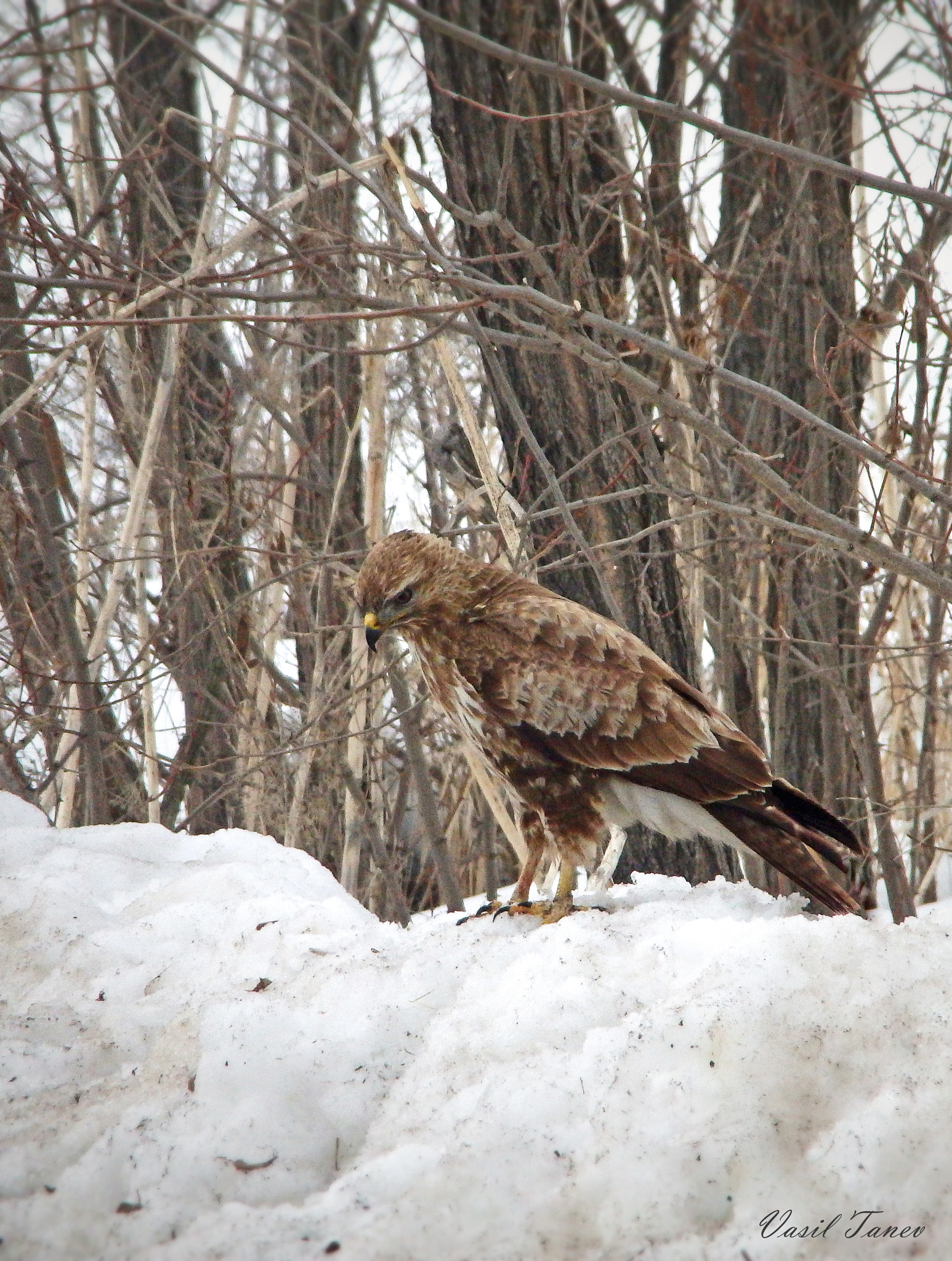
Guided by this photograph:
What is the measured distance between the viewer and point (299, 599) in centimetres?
514

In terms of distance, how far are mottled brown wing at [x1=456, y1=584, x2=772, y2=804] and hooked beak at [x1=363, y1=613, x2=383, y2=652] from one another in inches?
13.7

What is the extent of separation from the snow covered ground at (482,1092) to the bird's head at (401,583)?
3.71ft

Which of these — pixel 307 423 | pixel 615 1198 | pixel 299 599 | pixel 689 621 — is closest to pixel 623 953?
pixel 615 1198

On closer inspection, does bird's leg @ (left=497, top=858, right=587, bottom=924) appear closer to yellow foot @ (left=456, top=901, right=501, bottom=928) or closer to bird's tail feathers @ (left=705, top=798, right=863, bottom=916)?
yellow foot @ (left=456, top=901, right=501, bottom=928)

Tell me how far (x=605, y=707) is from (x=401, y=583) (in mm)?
763

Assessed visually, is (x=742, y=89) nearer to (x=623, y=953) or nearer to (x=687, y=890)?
(x=687, y=890)

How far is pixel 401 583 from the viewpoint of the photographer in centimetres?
342

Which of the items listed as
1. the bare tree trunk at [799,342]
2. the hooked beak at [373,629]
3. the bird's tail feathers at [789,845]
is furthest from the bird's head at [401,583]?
the bare tree trunk at [799,342]

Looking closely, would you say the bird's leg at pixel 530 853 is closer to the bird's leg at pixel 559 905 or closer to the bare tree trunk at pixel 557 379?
the bird's leg at pixel 559 905

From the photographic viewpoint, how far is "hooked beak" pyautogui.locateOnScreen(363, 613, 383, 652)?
3.45m

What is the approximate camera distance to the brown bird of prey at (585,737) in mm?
3066

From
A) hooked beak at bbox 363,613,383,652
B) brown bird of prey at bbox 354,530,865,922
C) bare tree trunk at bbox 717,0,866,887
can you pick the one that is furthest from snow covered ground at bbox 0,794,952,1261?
bare tree trunk at bbox 717,0,866,887

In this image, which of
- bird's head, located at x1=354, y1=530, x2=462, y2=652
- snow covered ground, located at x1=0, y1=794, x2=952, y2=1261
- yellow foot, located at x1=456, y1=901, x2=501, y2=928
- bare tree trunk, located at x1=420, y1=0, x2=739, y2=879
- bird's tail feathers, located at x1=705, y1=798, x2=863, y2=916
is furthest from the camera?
bare tree trunk, located at x1=420, y1=0, x2=739, y2=879

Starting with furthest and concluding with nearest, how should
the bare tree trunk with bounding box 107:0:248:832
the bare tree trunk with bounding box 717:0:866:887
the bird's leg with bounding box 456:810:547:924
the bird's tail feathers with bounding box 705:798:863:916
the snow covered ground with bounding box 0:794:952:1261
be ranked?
1. the bare tree trunk with bounding box 717:0:866:887
2. the bare tree trunk with bounding box 107:0:248:832
3. the bird's leg with bounding box 456:810:547:924
4. the bird's tail feathers with bounding box 705:798:863:916
5. the snow covered ground with bounding box 0:794:952:1261
